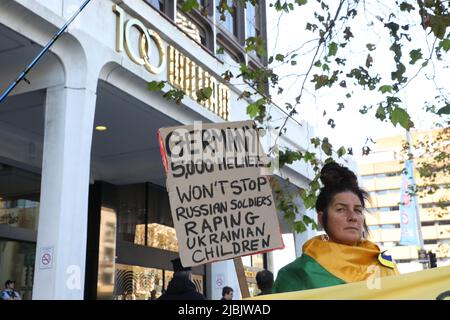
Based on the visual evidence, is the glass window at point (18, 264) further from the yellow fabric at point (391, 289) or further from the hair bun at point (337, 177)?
the yellow fabric at point (391, 289)

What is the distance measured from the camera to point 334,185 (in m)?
3.48

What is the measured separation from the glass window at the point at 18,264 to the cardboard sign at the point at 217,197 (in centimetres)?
946

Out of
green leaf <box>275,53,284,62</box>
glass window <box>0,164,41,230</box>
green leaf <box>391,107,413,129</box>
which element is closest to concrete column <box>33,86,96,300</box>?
green leaf <box>275,53,284,62</box>

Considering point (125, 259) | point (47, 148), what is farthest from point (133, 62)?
point (125, 259)

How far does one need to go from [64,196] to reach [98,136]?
445cm

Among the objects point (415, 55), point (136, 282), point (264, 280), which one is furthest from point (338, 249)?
point (136, 282)

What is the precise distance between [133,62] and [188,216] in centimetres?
690

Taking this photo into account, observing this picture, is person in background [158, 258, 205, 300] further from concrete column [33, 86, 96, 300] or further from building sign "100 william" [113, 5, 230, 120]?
building sign "100 william" [113, 5, 230, 120]

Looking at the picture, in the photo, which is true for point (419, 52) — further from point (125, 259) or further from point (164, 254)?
point (164, 254)

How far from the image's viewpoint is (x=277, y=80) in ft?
21.1

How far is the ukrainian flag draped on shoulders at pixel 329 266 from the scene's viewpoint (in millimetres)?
2896

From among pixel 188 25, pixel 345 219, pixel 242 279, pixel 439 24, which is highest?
pixel 188 25

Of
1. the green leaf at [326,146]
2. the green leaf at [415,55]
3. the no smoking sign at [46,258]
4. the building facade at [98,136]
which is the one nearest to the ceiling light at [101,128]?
the building facade at [98,136]

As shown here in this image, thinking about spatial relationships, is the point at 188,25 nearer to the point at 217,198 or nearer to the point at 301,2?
the point at 301,2
